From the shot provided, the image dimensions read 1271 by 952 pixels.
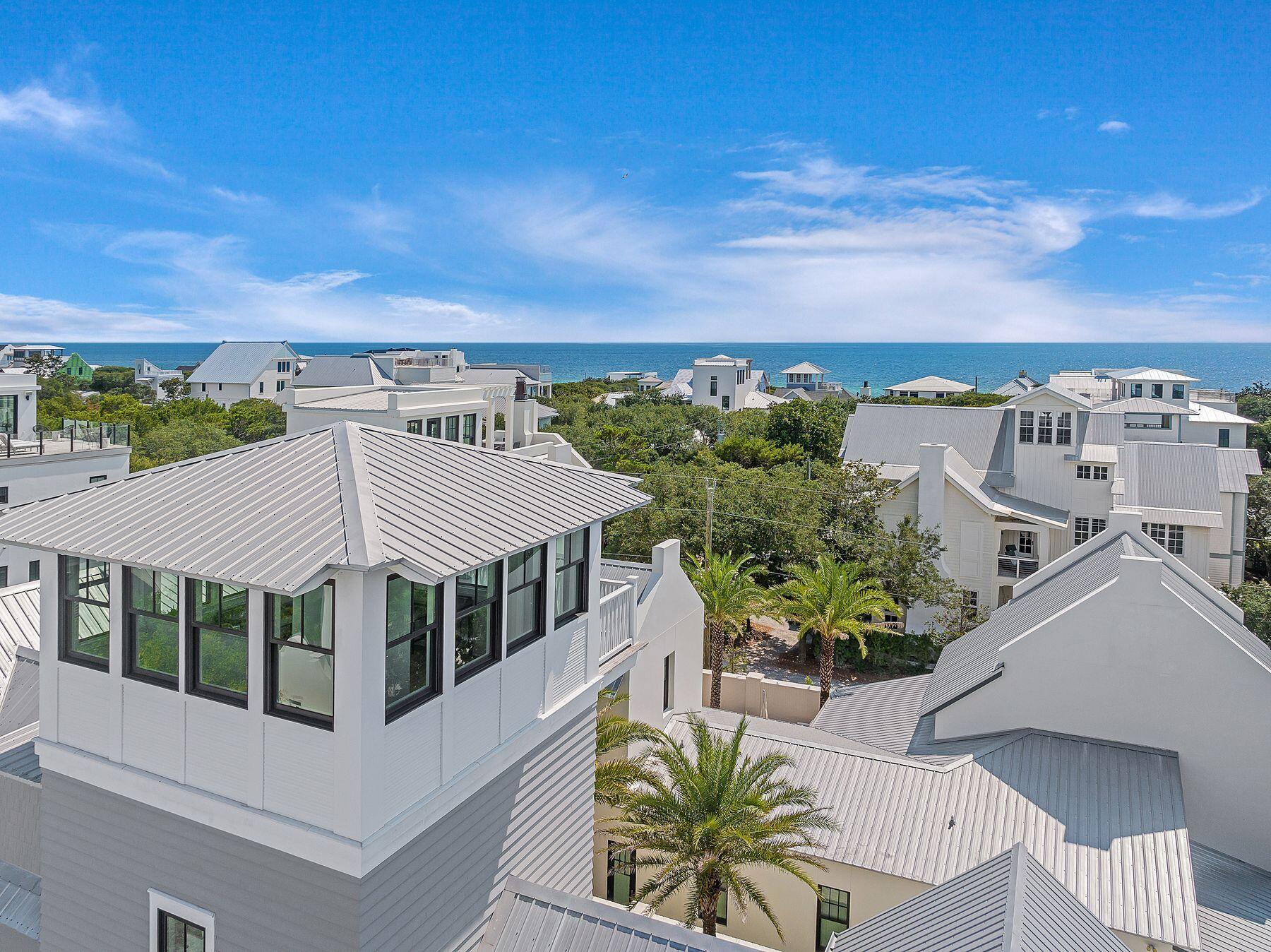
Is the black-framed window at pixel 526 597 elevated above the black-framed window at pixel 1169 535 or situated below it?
above

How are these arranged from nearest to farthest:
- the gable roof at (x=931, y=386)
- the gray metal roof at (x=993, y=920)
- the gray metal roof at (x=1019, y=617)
Answer: 1. the gray metal roof at (x=993, y=920)
2. the gray metal roof at (x=1019, y=617)
3. the gable roof at (x=931, y=386)

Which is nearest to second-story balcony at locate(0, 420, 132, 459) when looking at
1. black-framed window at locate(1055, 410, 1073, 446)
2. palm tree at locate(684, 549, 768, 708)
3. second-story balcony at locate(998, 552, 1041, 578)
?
palm tree at locate(684, 549, 768, 708)

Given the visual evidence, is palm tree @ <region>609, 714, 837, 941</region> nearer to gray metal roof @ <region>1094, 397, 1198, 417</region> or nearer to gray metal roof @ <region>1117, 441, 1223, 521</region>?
gray metal roof @ <region>1117, 441, 1223, 521</region>

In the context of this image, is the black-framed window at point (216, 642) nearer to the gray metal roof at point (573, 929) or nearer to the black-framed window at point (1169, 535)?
the gray metal roof at point (573, 929)

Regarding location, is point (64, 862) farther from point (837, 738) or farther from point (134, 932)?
point (837, 738)

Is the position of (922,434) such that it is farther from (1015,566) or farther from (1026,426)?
(1015,566)

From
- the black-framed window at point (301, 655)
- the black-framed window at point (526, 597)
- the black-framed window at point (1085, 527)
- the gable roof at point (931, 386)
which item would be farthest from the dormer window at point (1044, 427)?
the gable roof at point (931, 386)
